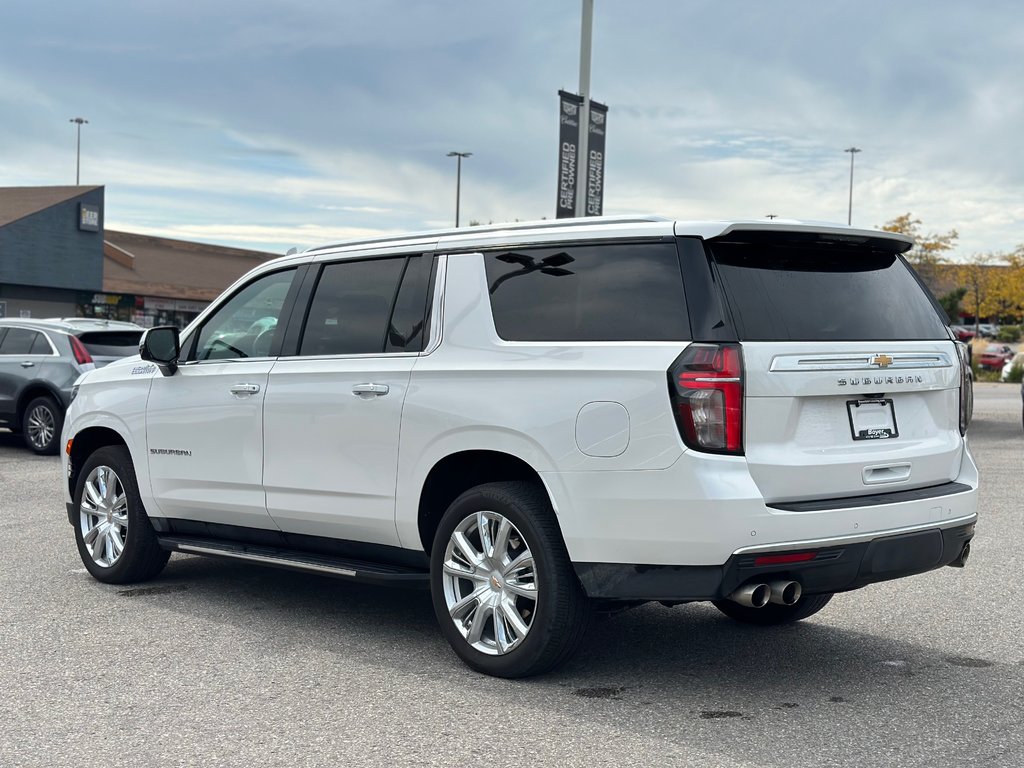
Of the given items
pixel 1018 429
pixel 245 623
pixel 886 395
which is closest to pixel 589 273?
pixel 886 395

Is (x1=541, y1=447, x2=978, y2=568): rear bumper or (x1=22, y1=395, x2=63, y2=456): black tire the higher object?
(x1=541, y1=447, x2=978, y2=568): rear bumper

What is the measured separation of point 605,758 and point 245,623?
2694mm

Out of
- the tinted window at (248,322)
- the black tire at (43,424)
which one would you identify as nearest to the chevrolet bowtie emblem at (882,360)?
the tinted window at (248,322)

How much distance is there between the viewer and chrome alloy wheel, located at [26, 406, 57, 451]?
15406 millimetres

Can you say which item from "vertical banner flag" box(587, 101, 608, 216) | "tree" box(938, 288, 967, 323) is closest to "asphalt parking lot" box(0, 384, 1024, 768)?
"vertical banner flag" box(587, 101, 608, 216)

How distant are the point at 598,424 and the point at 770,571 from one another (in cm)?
87

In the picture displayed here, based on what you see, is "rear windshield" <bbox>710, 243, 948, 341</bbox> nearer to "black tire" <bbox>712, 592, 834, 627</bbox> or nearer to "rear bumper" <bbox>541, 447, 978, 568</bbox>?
"rear bumper" <bbox>541, 447, 978, 568</bbox>

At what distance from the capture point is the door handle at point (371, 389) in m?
5.71

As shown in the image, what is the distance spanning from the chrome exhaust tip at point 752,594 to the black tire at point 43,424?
485 inches

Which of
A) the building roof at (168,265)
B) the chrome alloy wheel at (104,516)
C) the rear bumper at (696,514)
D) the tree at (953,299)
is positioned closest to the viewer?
the rear bumper at (696,514)

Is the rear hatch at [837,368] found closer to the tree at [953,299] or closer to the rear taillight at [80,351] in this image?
the rear taillight at [80,351]

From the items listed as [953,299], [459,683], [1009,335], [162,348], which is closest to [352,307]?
[162,348]

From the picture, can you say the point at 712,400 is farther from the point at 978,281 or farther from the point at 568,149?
the point at 978,281

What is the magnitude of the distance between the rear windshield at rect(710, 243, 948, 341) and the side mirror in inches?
134
